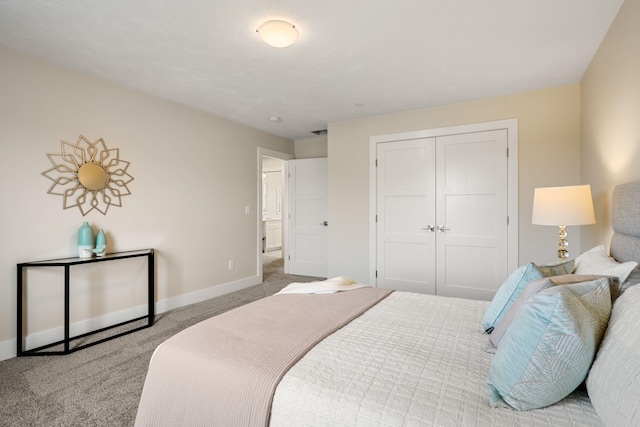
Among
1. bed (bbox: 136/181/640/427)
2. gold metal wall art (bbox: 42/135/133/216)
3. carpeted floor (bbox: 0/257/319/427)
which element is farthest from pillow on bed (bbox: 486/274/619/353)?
gold metal wall art (bbox: 42/135/133/216)

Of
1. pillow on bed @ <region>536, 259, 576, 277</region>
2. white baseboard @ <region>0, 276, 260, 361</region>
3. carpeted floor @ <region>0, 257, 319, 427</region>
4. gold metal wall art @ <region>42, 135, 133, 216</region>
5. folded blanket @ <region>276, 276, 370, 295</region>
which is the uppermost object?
gold metal wall art @ <region>42, 135, 133, 216</region>

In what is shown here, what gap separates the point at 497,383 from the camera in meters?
0.95

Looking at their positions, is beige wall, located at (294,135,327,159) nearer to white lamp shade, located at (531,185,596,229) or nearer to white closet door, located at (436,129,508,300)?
white closet door, located at (436,129,508,300)

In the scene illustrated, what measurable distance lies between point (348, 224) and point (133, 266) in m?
2.63

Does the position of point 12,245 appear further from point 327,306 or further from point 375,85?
point 375,85

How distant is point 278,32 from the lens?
2.07 m

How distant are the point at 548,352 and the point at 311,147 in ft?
16.3

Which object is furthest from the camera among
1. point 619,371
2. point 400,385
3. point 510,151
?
point 510,151

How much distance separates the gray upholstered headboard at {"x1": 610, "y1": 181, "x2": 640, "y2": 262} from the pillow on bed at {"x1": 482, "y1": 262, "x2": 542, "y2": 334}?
22.2 inches

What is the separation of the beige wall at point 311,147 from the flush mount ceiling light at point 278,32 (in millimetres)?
3262

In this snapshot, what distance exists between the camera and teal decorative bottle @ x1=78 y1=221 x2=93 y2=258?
2.74 metres

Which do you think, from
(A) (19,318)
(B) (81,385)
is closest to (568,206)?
(B) (81,385)

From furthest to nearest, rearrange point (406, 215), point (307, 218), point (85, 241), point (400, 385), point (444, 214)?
point (307, 218) → point (406, 215) → point (444, 214) → point (85, 241) → point (400, 385)

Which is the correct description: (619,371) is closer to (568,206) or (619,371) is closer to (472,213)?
(568,206)
